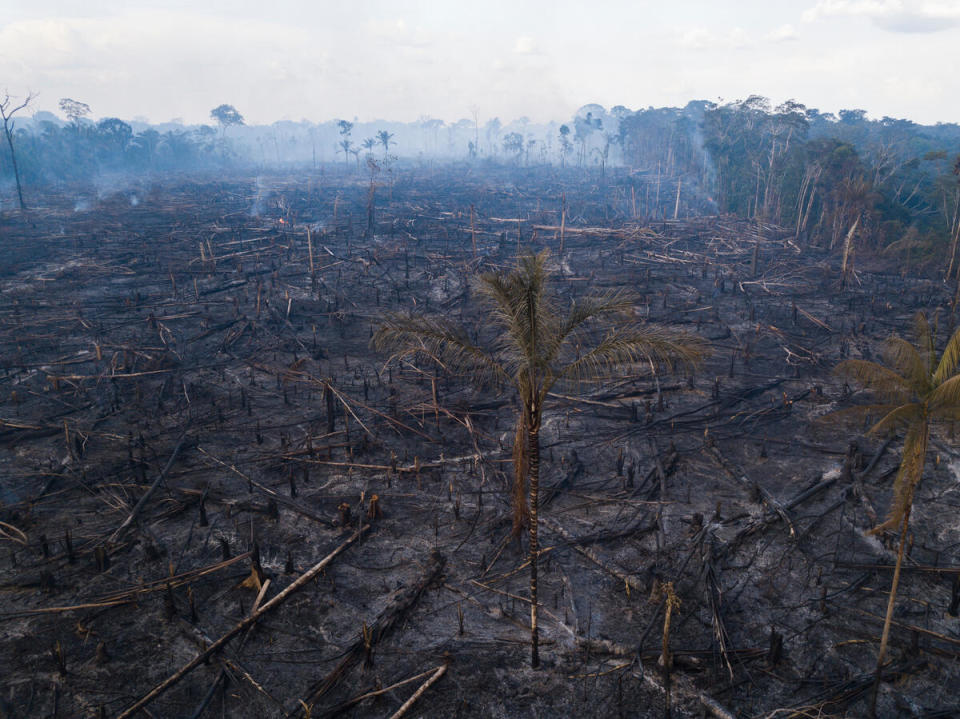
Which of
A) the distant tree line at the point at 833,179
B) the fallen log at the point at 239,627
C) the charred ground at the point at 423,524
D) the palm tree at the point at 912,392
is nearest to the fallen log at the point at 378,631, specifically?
the charred ground at the point at 423,524

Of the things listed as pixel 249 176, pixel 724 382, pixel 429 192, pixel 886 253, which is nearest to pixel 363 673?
pixel 724 382

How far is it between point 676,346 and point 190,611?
8.63 m

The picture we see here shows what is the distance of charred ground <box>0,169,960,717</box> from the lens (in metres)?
8.40

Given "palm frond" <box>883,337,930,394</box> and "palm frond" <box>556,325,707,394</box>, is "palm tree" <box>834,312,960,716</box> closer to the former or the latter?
"palm frond" <box>883,337,930,394</box>

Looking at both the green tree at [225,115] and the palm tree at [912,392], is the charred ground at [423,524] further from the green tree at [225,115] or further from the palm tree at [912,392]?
the green tree at [225,115]

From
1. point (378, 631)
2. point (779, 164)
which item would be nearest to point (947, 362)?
point (378, 631)

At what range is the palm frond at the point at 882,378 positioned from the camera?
6953 mm

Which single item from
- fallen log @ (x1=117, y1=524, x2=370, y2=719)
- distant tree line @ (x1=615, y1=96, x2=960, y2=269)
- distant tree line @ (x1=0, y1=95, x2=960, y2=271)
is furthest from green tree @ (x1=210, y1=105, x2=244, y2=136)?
fallen log @ (x1=117, y1=524, x2=370, y2=719)

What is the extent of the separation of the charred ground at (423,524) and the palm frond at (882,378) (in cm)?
421

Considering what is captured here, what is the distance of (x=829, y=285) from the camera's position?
30703 millimetres

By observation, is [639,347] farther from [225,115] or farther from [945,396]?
[225,115]

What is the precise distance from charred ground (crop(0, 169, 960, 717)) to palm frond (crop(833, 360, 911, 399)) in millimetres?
4212

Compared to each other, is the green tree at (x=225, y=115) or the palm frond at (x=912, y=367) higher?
the green tree at (x=225, y=115)

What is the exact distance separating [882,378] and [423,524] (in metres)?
8.47
